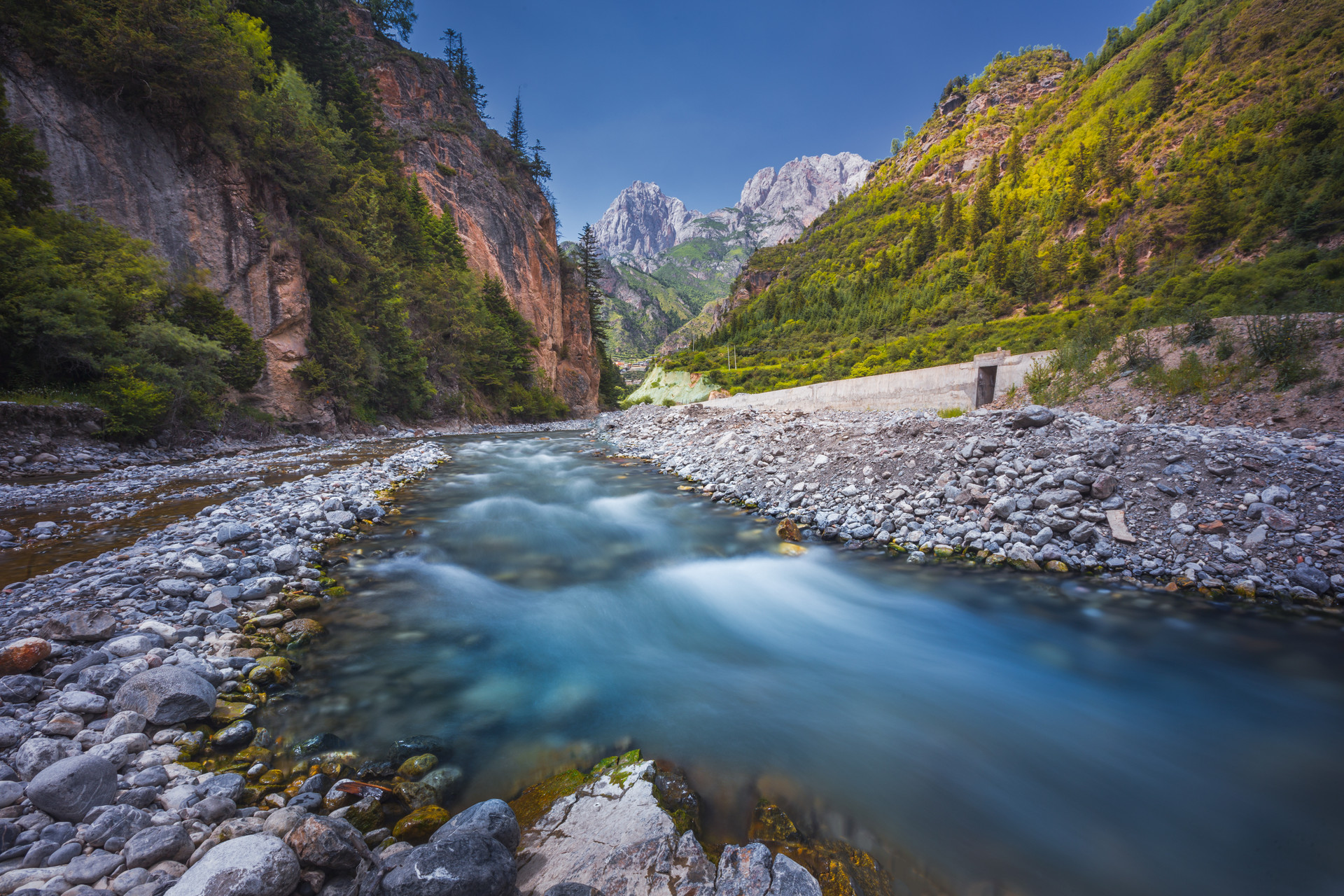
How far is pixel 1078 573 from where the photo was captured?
5465 millimetres

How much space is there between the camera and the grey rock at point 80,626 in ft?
10.4

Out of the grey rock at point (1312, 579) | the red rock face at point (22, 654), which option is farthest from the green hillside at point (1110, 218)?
the red rock face at point (22, 654)

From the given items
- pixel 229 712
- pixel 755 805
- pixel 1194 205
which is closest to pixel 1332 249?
pixel 1194 205

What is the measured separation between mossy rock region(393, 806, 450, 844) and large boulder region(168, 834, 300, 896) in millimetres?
568

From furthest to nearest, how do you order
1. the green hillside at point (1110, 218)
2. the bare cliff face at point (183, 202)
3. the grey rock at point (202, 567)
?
the green hillside at point (1110, 218) < the bare cliff face at point (183, 202) < the grey rock at point (202, 567)

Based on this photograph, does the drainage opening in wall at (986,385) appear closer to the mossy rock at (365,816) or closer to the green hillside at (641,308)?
the mossy rock at (365,816)

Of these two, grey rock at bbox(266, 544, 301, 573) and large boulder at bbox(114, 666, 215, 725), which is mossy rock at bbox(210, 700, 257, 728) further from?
grey rock at bbox(266, 544, 301, 573)

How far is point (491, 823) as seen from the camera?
87.0 inches

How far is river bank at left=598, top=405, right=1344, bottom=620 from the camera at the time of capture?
479 centimetres

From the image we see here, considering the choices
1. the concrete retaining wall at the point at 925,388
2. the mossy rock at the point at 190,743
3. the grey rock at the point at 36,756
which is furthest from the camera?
the concrete retaining wall at the point at 925,388

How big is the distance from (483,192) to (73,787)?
153 ft

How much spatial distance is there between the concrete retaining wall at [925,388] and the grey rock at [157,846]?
17013mm

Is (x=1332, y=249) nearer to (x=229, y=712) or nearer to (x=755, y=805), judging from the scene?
(x=755, y=805)

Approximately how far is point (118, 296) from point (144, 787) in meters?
14.2
